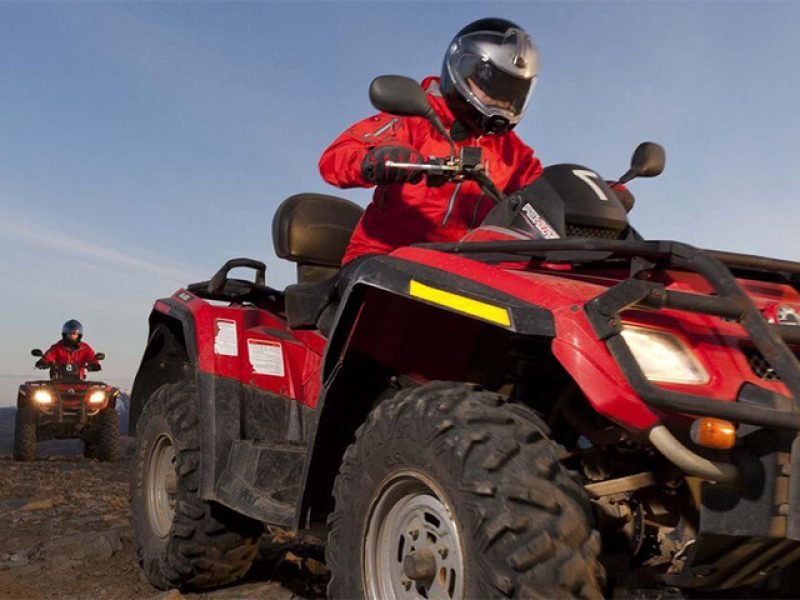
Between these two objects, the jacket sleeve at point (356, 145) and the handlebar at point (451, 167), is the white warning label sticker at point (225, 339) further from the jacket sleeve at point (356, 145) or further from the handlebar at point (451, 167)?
the handlebar at point (451, 167)

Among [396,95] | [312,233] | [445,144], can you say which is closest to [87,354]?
[312,233]

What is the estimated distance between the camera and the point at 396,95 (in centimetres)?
279

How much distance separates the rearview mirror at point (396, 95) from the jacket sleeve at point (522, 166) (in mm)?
1582

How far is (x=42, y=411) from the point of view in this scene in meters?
14.9

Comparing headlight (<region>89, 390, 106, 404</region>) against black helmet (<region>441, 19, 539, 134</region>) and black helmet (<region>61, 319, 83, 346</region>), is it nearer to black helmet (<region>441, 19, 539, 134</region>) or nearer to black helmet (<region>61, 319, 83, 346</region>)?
black helmet (<region>61, 319, 83, 346</region>)

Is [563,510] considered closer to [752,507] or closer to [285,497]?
[752,507]

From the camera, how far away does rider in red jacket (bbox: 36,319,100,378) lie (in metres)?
17.0

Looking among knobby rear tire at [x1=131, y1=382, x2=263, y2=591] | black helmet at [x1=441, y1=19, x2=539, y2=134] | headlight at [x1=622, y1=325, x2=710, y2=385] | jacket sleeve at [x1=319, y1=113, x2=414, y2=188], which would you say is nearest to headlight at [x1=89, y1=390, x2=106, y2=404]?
knobby rear tire at [x1=131, y1=382, x2=263, y2=591]

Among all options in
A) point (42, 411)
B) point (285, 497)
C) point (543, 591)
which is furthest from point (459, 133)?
point (42, 411)

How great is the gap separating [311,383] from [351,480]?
1.42 m

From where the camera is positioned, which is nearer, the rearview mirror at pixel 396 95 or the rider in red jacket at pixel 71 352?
the rearview mirror at pixel 396 95

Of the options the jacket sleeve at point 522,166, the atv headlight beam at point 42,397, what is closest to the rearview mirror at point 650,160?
the jacket sleeve at point 522,166

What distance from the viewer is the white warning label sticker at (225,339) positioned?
13.7 ft

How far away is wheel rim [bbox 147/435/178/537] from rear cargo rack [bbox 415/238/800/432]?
2703 millimetres
